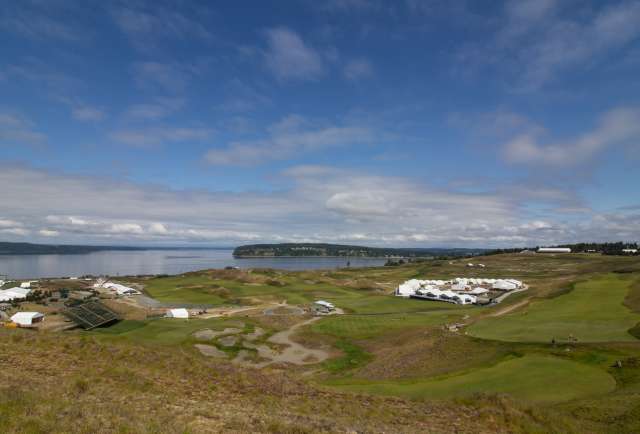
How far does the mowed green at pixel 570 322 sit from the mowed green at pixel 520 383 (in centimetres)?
718

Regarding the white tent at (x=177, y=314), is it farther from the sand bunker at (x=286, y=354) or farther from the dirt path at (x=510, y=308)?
the dirt path at (x=510, y=308)

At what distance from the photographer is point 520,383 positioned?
19094 mm

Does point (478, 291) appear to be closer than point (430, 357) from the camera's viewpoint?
No

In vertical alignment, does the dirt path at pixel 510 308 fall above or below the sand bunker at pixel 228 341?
above

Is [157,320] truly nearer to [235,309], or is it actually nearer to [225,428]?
[235,309]

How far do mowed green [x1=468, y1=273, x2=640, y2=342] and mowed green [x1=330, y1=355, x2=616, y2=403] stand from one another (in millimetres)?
7176

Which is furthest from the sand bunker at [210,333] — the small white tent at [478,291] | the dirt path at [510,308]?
the small white tent at [478,291]

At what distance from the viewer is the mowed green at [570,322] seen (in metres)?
28.9

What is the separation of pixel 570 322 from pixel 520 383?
19.2m

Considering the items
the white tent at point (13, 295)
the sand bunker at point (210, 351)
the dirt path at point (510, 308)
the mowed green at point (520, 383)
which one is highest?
the mowed green at point (520, 383)

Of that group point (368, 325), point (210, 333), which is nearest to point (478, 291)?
point (368, 325)

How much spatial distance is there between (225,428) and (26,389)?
6921 millimetres

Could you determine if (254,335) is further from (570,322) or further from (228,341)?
(570,322)

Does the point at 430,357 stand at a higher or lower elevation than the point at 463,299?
higher
